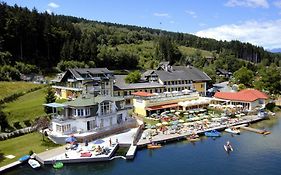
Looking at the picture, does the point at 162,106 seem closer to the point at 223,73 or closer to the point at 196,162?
the point at 196,162

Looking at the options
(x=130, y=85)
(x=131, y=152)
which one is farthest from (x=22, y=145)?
(x=130, y=85)

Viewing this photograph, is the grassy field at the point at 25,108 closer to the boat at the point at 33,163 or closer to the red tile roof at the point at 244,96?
the boat at the point at 33,163

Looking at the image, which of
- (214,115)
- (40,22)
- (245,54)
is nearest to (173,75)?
(214,115)

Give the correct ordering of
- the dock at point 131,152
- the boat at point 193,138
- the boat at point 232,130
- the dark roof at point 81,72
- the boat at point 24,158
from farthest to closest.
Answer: the dark roof at point 81,72, the boat at point 232,130, the boat at point 193,138, the dock at point 131,152, the boat at point 24,158

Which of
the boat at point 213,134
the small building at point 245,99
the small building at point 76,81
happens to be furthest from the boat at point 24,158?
the small building at point 245,99

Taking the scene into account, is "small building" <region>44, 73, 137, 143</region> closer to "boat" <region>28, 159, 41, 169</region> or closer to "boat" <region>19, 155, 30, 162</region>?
"boat" <region>19, 155, 30, 162</region>

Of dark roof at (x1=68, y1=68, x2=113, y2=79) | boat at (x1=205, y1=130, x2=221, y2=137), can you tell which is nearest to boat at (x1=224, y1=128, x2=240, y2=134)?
boat at (x1=205, y1=130, x2=221, y2=137)
